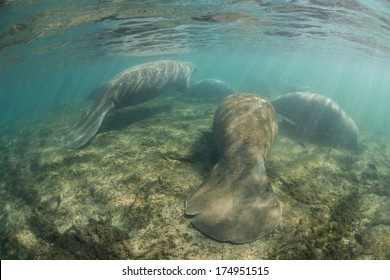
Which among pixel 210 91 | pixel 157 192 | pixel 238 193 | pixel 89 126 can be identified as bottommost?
pixel 210 91

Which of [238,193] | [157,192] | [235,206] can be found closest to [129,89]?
[157,192]

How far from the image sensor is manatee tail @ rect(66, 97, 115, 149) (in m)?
7.59

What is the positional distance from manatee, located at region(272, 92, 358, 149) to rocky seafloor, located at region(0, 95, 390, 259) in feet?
5.07

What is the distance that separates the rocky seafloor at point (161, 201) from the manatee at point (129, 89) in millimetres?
403

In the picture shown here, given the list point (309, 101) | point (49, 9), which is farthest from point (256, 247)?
point (49, 9)

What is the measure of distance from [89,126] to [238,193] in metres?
5.25

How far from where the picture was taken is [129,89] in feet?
31.4

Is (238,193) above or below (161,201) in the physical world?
above

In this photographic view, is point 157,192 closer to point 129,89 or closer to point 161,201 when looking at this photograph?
point 161,201

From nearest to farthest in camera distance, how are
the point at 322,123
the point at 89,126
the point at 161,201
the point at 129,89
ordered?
the point at 161,201 < the point at 89,126 < the point at 129,89 < the point at 322,123

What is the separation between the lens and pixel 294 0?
13109 mm

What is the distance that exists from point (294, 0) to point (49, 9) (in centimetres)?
1035
